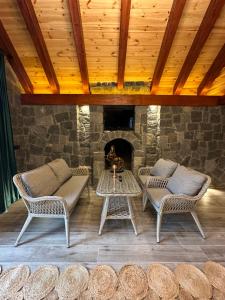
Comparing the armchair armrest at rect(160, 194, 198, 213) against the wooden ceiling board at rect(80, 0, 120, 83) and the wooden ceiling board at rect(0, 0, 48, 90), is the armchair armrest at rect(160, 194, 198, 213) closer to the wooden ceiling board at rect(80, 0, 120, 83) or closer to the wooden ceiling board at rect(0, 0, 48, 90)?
the wooden ceiling board at rect(80, 0, 120, 83)

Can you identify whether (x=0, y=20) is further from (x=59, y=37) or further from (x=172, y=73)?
(x=172, y=73)

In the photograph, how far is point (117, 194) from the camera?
2488 mm

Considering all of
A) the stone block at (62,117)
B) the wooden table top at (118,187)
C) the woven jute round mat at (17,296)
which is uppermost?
the stone block at (62,117)

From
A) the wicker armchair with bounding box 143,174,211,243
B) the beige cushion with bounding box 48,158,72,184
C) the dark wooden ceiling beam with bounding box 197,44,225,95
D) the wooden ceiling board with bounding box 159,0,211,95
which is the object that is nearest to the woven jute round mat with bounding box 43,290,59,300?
the wicker armchair with bounding box 143,174,211,243

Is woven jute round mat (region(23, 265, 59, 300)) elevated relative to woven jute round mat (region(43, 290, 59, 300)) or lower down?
elevated

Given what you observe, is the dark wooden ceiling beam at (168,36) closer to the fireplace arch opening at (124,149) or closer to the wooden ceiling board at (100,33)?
the wooden ceiling board at (100,33)

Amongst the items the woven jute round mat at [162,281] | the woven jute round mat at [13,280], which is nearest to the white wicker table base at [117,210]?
the woven jute round mat at [162,281]

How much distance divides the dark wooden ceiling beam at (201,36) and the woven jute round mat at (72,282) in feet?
11.9

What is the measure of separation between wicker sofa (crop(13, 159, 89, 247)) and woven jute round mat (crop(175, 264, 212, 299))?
1.28 m

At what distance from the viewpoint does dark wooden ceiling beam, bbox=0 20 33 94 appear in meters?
3.17

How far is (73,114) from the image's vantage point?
4.53 meters

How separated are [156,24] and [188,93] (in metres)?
2.17

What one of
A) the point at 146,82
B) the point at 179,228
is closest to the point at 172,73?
the point at 146,82

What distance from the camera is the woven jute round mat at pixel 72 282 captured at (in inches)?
64.7
